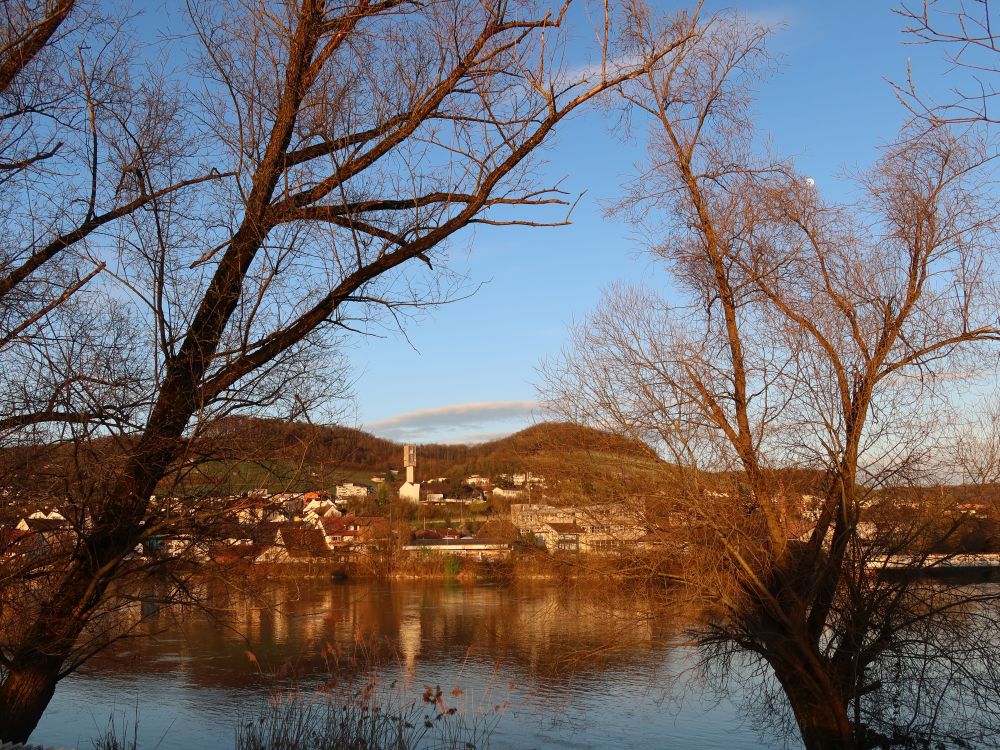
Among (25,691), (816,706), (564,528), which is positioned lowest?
(816,706)

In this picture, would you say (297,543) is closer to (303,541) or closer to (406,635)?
(303,541)

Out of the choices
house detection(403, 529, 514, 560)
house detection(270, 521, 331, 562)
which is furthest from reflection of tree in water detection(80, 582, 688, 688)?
house detection(403, 529, 514, 560)

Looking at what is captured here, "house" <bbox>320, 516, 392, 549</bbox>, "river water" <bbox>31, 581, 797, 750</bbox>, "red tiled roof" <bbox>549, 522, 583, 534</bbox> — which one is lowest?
"river water" <bbox>31, 581, 797, 750</bbox>

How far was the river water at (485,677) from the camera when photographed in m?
10.7

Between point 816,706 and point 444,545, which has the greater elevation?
point 444,545

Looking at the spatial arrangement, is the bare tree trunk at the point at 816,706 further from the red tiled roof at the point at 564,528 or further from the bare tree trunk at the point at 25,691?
the bare tree trunk at the point at 25,691

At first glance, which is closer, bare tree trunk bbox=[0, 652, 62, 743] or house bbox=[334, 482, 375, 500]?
bare tree trunk bbox=[0, 652, 62, 743]

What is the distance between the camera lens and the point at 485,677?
1555 centimetres

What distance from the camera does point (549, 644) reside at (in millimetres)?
14844

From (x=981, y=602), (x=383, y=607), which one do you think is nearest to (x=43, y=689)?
(x=981, y=602)

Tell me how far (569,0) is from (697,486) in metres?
6.37

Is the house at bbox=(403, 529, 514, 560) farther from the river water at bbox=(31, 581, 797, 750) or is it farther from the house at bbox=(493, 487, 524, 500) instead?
the house at bbox=(493, 487, 524, 500)

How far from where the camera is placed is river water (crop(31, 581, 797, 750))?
10.7 metres

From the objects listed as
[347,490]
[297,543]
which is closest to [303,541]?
[297,543]
